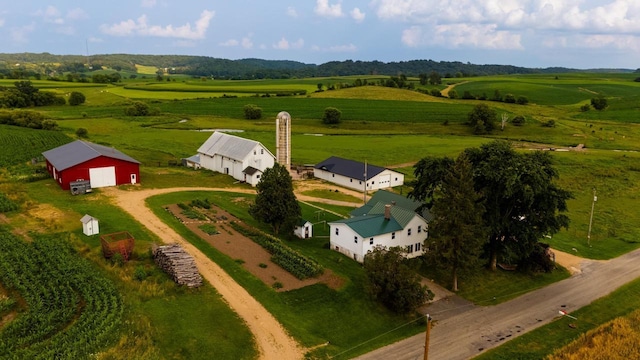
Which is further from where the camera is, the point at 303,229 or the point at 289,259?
the point at 303,229

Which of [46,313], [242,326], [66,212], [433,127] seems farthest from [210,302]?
[433,127]

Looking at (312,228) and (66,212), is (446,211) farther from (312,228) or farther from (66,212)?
(66,212)

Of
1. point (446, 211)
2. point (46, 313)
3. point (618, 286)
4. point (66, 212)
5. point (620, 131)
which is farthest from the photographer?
point (620, 131)

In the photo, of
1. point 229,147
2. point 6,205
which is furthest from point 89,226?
point 229,147

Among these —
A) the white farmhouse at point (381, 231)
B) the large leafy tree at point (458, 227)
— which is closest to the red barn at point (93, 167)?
the white farmhouse at point (381, 231)

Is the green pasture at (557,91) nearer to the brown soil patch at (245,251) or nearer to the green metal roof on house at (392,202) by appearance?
the green metal roof on house at (392,202)

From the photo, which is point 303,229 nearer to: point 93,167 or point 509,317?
point 509,317

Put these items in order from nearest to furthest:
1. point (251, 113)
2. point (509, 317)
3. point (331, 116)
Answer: point (509, 317)
point (331, 116)
point (251, 113)
